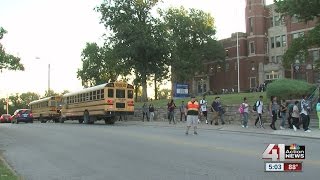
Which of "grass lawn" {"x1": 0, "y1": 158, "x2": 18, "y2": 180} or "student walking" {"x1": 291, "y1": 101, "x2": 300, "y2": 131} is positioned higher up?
"student walking" {"x1": 291, "y1": 101, "x2": 300, "y2": 131}

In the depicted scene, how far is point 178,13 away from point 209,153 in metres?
77.3

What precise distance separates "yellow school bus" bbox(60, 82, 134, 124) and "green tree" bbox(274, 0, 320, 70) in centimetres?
1387

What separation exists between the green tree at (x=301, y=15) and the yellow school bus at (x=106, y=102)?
13.9 meters

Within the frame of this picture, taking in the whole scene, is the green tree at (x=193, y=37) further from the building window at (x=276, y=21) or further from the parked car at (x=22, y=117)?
the parked car at (x=22, y=117)

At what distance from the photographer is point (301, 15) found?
39750 mm

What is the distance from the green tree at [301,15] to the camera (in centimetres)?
3809

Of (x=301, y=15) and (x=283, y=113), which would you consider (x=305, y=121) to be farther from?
(x=301, y=15)

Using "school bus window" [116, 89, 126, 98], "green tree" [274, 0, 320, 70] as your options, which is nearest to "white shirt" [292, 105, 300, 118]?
"school bus window" [116, 89, 126, 98]

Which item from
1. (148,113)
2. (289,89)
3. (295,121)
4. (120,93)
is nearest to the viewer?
(295,121)

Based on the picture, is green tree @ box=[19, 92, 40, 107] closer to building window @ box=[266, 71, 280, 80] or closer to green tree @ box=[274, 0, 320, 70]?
building window @ box=[266, 71, 280, 80]

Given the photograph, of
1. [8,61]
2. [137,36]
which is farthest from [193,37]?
[8,61]

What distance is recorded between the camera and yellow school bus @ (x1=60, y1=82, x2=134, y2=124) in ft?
116

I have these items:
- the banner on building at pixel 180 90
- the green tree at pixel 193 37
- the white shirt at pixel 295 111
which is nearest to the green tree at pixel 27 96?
the green tree at pixel 193 37

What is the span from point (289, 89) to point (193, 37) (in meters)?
61.3
